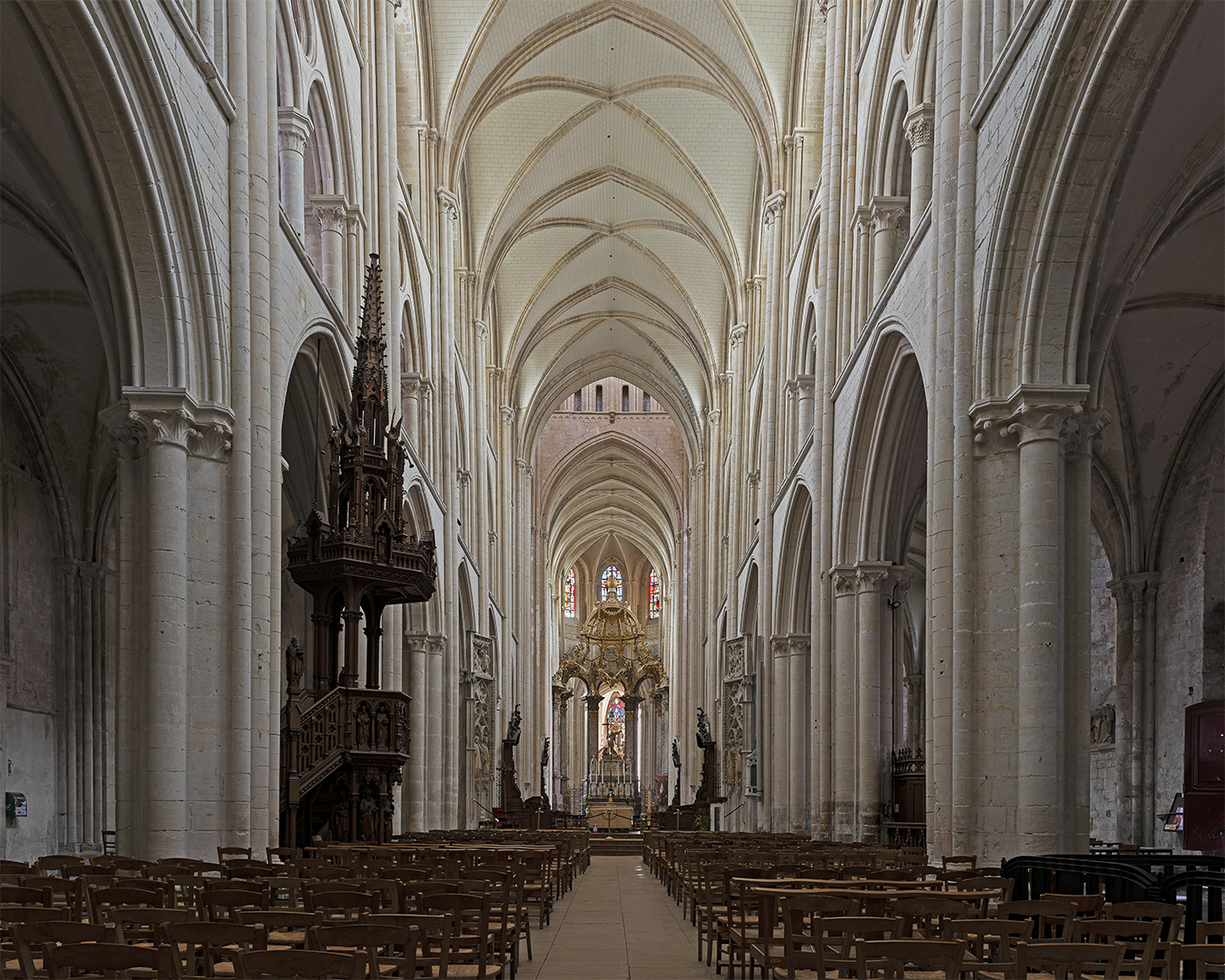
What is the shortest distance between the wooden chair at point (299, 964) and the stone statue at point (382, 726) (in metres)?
11.7

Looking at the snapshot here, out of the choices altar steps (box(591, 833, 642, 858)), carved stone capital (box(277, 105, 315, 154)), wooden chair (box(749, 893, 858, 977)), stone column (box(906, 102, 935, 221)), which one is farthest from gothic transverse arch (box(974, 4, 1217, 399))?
altar steps (box(591, 833, 642, 858))

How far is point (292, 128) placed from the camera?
16938 mm

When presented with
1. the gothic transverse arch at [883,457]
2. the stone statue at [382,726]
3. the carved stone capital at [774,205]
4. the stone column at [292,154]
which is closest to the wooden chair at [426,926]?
the stone statue at [382,726]

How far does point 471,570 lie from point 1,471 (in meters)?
16.7

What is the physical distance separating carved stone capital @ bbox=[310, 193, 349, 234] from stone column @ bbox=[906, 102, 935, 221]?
8.68 m

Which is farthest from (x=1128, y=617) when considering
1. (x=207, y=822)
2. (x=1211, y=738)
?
(x=207, y=822)

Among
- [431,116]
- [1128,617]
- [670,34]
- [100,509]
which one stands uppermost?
[670,34]

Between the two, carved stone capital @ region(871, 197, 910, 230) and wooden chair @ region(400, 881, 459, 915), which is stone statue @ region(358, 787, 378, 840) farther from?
carved stone capital @ region(871, 197, 910, 230)

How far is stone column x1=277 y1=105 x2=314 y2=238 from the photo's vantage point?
55.0ft

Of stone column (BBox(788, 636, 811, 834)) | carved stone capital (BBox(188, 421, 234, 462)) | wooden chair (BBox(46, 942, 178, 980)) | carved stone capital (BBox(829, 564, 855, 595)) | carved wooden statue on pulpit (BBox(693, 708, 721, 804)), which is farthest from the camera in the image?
carved wooden statue on pulpit (BBox(693, 708, 721, 804))

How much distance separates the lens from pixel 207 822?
1235cm

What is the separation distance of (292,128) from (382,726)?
7826 millimetres

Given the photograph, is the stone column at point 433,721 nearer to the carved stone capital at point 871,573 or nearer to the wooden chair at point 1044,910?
the carved stone capital at point 871,573

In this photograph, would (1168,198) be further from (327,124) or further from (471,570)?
(471,570)
